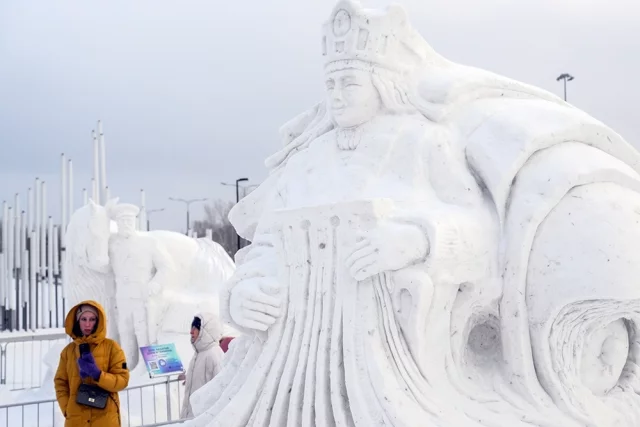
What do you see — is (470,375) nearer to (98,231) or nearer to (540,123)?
(540,123)

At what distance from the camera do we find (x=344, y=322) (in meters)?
3.10

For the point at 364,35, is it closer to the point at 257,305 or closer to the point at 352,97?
the point at 352,97

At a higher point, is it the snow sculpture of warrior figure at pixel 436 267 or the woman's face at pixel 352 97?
the woman's face at pixel 352 97

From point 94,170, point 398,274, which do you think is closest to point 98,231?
point 94,170

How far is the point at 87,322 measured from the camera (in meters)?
3.91

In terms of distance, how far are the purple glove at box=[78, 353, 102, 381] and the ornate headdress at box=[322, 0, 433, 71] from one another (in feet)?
6.50

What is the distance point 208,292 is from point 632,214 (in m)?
7.18

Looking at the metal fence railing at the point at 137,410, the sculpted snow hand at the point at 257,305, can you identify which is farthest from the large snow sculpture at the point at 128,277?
the sculpted snow hand at the point at 257,305

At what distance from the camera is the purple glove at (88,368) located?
385 cm

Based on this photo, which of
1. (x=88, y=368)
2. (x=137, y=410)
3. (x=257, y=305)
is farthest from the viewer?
(x=137, y=410)

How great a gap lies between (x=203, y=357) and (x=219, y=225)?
88.0 ft

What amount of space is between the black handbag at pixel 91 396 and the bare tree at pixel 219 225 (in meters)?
23.3

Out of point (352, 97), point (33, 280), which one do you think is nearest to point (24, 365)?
point (33, 280)

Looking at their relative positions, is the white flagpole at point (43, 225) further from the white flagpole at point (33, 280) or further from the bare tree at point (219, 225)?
the bare tree at point (219, 225)
